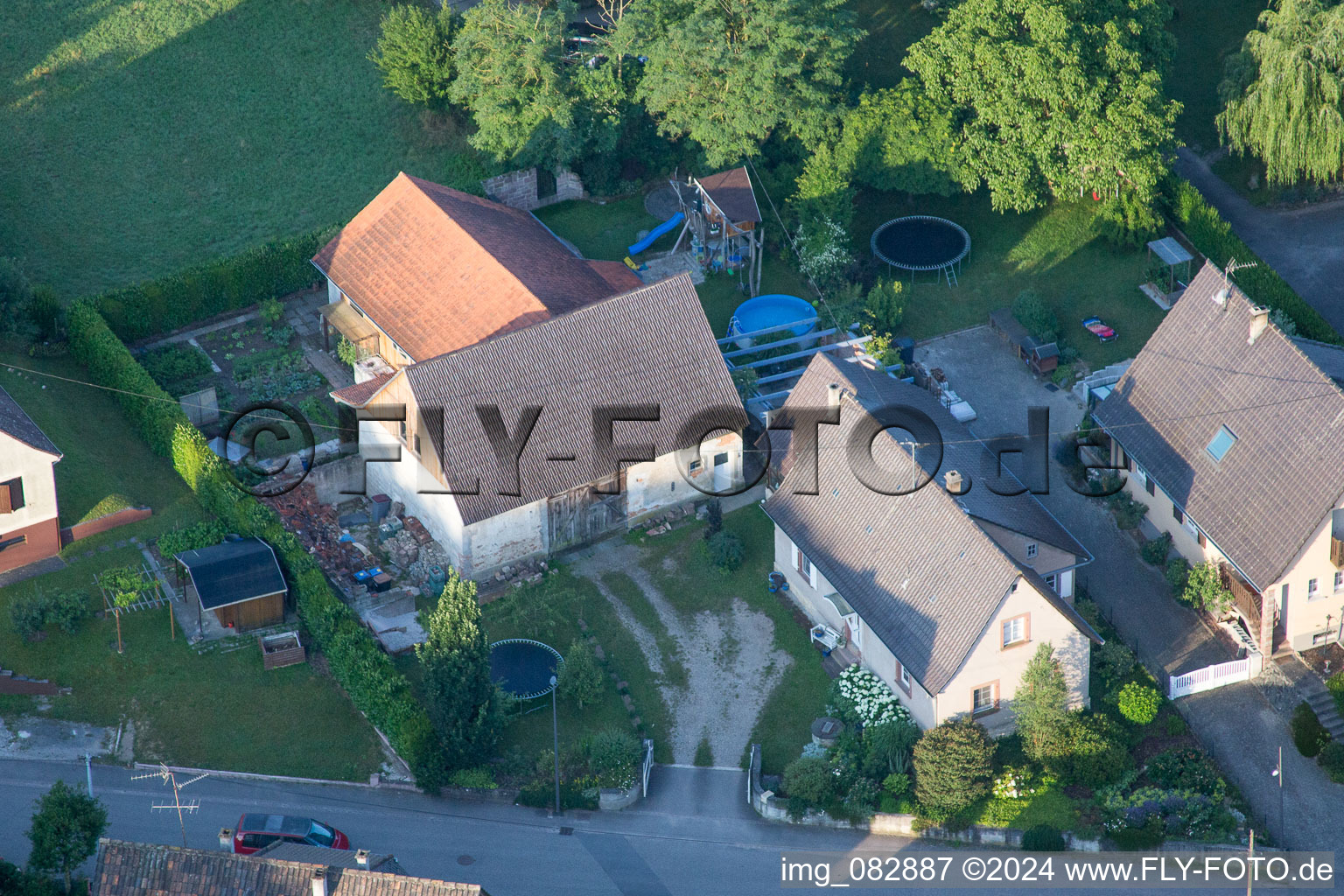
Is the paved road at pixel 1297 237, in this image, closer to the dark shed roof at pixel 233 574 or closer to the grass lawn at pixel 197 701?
the dark shed roof at pixel 233 574

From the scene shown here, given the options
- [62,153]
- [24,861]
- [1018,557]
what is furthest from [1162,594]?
[62,153]

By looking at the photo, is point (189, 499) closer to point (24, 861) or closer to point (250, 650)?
point (250, 650)

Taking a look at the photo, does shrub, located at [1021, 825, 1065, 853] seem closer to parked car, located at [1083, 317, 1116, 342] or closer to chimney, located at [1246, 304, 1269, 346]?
chimney, located at [1246, 304, 1269, 346]

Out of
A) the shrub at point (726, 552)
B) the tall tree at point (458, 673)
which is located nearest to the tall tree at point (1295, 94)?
the shrub at point (726, 552)

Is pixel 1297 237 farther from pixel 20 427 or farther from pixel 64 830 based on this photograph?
pixel 64 830

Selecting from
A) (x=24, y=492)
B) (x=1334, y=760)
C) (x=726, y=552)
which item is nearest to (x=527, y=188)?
(x=726, y=552)

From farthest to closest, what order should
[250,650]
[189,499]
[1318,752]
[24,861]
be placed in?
[189,499], [250,650], [1318,752], [24,861]
